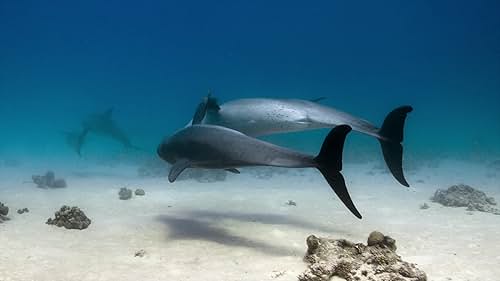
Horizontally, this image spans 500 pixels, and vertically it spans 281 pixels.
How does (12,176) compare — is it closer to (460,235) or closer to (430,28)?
(460,235)

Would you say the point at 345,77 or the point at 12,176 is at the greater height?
the point at 345,77

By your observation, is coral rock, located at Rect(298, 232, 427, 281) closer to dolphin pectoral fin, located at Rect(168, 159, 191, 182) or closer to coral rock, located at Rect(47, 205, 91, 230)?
dolphin pectoral fin, located at Rect(168, 159, 191, 182)

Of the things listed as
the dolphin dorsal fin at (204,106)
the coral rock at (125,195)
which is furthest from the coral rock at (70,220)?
the coral rock at (125,195)

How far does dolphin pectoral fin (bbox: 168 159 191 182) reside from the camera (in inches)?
223

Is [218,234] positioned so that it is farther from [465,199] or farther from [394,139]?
[465,199]

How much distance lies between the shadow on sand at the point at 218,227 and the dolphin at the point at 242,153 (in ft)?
4.11

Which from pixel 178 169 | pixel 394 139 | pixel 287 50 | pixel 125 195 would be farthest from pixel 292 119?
pixel 287 50

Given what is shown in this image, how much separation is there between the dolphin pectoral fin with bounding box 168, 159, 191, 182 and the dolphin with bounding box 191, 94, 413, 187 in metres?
0.96

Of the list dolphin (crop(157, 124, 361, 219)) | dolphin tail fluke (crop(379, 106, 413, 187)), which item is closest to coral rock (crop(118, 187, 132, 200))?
dolphin (crop(157, 124, 361, 219))

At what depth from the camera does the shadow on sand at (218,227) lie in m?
5.66

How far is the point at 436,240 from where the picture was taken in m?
5.97

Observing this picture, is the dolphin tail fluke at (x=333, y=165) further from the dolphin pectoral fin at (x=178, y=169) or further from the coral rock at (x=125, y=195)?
the coral rock at (x=125, y=195)

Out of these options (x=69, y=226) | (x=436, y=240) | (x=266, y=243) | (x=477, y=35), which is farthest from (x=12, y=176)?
(x=477, y=35)

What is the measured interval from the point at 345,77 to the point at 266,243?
294 feet
